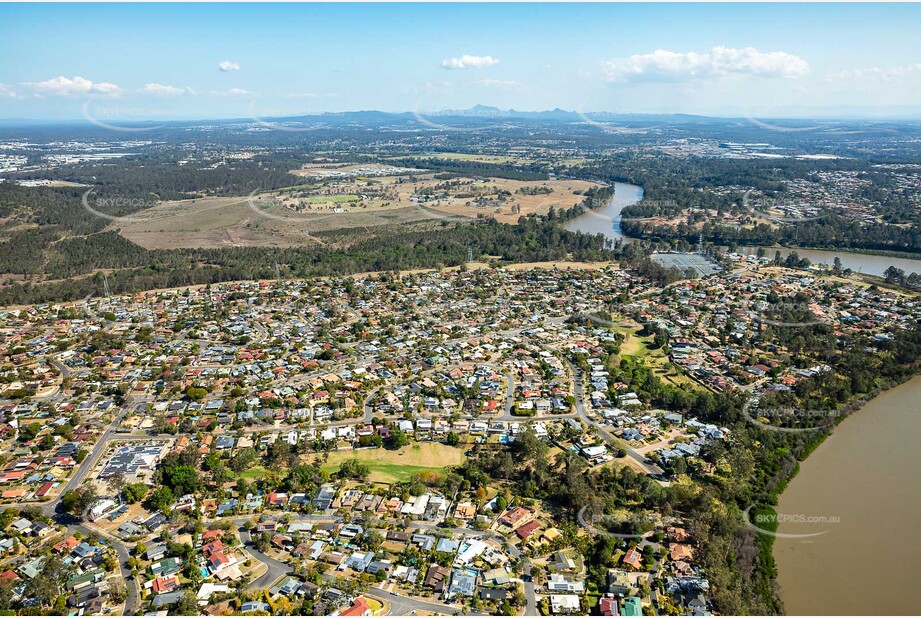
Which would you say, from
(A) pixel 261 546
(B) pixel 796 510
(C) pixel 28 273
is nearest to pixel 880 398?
(B) pixel 796 510

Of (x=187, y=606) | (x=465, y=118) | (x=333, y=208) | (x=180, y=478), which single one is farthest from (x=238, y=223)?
(x=465, y=118)

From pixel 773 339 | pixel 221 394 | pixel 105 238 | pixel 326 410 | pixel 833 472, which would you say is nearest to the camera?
pixel 833 472

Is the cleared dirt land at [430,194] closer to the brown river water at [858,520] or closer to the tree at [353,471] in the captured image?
the brown river water at [858,520]

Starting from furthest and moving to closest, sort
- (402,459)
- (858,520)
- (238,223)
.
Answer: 1. (238,223)
2. (402,459)
3. (858,520)

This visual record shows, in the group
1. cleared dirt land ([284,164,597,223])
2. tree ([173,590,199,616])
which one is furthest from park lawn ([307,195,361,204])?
tree ([173,590,199,616])

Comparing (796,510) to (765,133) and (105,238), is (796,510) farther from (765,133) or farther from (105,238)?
(765,133)

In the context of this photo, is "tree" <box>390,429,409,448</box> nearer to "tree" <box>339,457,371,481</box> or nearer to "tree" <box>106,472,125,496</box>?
"tree" <box>339,457,371,481</box>

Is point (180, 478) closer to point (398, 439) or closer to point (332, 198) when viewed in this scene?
point (398, 439)

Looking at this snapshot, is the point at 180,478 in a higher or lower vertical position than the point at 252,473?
higher
